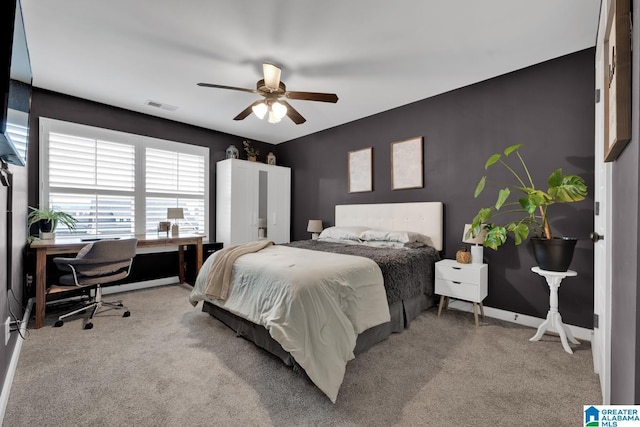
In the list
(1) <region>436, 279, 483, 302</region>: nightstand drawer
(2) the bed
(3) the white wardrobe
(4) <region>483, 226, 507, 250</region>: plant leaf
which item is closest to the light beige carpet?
(2) the bed

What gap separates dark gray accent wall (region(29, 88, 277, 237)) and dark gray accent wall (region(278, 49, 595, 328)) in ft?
8.75

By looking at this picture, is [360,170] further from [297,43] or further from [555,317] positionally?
[555,317]

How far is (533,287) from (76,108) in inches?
232

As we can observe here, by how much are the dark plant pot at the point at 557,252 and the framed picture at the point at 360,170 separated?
2.42 metres

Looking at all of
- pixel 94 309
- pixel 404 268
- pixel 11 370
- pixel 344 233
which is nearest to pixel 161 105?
pixel 94 309

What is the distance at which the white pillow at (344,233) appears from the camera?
153 inches

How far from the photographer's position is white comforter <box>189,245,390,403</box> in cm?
179

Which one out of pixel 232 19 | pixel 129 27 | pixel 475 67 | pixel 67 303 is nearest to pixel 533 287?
pixel 475 67

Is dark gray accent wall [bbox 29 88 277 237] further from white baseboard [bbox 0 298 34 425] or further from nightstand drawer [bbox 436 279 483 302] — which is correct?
nightstand drawer [bbox 436 279 483 302]

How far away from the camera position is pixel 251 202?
5.17 m

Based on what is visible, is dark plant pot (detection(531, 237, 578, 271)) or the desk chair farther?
the desk chair

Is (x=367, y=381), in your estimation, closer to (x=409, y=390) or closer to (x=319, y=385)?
(x=409, y=390)

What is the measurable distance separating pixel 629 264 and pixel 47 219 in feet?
15.8

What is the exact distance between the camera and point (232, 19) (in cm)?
225
